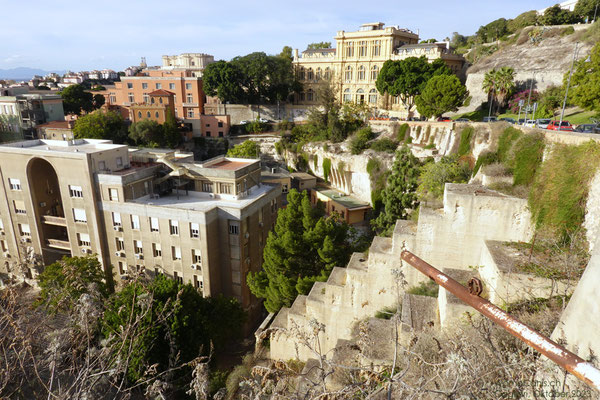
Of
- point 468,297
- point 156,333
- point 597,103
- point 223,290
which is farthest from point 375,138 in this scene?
point 468,297

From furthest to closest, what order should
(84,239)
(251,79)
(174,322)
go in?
(251,79)
(84,239)
(174,322)

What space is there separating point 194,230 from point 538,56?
5245 centimetres

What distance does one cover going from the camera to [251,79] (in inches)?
2414

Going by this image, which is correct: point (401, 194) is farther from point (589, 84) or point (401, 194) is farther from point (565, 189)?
point (589, 84)

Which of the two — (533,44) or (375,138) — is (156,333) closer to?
(375,138)

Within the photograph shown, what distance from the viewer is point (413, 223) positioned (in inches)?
660

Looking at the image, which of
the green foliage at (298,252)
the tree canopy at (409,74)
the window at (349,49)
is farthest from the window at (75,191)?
the window at (349,49)

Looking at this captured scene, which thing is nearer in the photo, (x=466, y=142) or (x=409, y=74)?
(x=466, y=142)

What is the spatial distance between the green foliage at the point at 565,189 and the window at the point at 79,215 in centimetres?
2795

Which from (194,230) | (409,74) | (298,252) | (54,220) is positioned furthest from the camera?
(409,74)

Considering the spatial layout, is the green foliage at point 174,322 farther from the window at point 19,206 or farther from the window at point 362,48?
the window at point 362,48

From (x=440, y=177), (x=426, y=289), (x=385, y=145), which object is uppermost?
(x=440, y=177)

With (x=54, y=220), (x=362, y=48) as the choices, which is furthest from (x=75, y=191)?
(x=362, y=48)

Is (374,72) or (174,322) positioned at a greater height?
(374,72)
